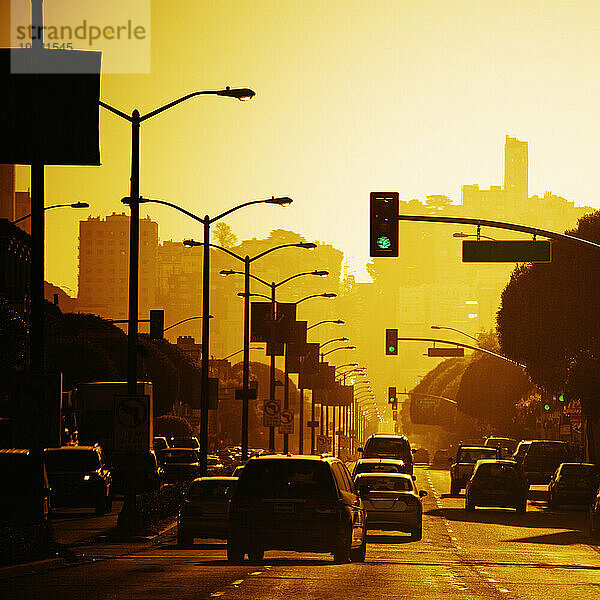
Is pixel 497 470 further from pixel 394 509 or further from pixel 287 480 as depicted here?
pixel 287 480

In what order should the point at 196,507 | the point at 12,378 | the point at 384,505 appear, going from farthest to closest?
the point at 384,505 → the point at 196,507 → the point at 12,378

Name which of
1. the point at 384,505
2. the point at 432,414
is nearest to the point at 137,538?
the point at 384,505

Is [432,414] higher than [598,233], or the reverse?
[598,233]

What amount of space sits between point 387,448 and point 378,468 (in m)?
21.7

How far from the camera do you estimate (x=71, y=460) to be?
44031mm

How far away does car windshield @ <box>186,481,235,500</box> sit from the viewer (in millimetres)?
31641

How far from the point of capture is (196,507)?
31594mm

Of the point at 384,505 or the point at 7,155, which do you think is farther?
the point at 384,505

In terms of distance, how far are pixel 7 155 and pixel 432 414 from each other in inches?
6704

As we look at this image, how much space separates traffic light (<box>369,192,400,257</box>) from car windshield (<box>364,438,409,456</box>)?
95.9ft

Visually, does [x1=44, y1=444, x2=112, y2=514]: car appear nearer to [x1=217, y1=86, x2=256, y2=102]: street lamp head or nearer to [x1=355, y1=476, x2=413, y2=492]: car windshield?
[x1=355, y1=476, x2=413, y2=492]: car windshield

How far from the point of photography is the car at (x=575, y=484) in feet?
176

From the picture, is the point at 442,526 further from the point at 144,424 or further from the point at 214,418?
the point at 214,418

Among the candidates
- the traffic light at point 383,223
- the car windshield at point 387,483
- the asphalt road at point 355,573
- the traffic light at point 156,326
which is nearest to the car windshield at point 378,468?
the asphalt road at point 355,573
